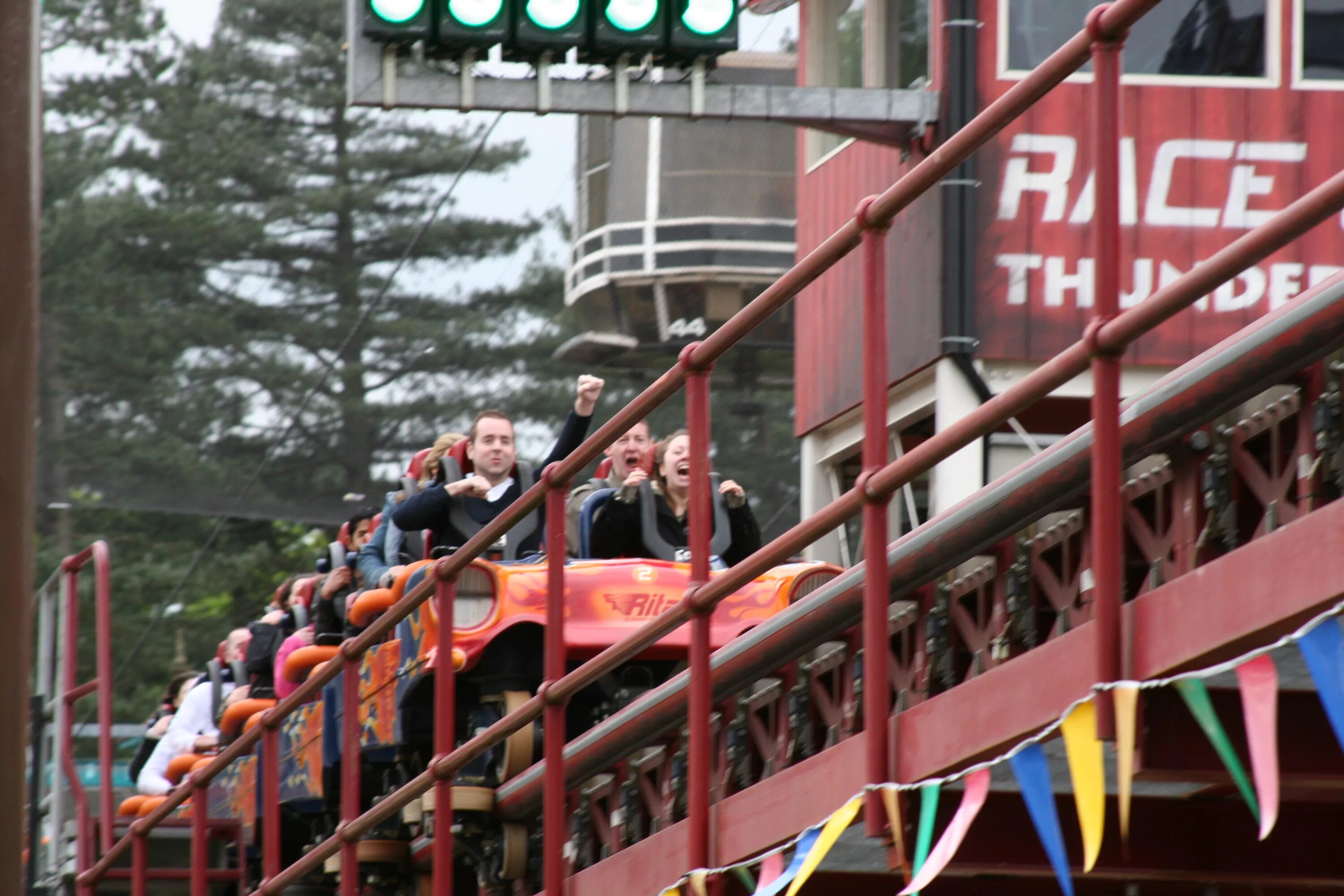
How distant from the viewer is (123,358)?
70.4ft

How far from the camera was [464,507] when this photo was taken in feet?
33.3

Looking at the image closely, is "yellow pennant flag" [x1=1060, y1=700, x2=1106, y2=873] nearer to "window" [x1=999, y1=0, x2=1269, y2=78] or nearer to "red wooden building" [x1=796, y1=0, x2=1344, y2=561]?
"red wooden building" [x1=796, y1=0, x2=1344, y2=561]

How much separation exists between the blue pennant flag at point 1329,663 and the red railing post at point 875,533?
4.42 ft

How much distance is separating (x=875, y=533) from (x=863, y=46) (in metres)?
7.91

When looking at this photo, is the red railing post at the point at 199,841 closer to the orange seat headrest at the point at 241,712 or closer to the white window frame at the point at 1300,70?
the orange seat headrest at the point at 241,712

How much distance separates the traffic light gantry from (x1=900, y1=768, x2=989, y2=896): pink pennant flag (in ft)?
19.8

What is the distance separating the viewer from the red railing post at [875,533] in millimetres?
5719

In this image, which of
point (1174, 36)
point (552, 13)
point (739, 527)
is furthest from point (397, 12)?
point (1174, 36)

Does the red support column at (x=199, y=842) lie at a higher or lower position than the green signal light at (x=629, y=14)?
lower

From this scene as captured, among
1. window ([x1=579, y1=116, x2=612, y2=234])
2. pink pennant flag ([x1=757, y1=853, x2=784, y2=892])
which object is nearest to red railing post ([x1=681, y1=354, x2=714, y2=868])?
pink pennant flag ([x1=757, y1=853, x2=784, y2=892])

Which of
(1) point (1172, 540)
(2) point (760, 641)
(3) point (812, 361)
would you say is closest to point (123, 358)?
(3) point (812, 361)

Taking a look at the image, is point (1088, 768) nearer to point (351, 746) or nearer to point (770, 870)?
point (770, 870)

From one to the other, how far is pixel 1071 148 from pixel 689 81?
6.08 feet

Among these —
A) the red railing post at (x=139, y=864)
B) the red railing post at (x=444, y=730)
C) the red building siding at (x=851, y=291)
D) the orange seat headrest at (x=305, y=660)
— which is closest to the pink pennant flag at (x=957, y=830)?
the red railing post at (x=444, y=730)
